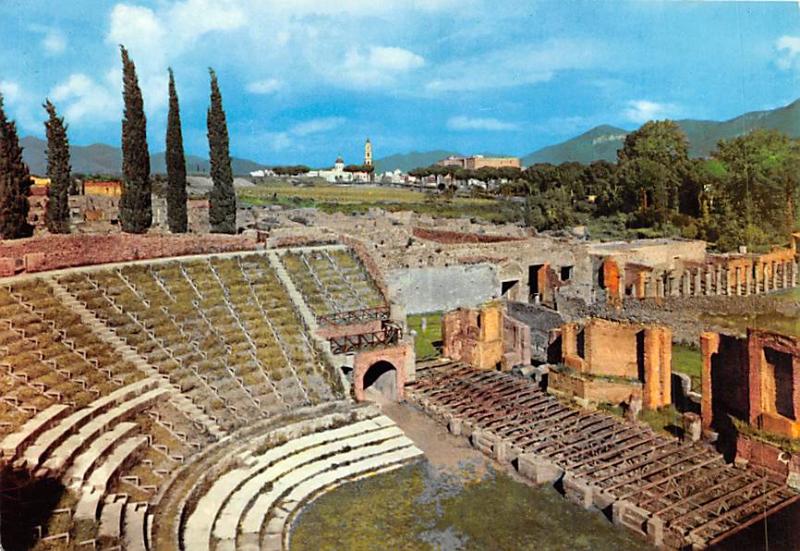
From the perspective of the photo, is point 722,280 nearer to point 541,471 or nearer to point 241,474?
point 541,471

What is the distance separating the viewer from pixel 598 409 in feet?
77.9

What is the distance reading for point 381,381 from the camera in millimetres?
25250

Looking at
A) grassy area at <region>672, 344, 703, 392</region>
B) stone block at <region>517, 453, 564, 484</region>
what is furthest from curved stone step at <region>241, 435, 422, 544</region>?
grassy area at <region>672, 344, 703, 392</region>

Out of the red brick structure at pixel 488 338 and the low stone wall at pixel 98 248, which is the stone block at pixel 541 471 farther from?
the low stone wall at pixel 98 248

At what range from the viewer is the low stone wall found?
21.9 m

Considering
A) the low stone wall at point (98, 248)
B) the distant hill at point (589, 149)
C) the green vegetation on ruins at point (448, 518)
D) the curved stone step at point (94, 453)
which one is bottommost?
the green vegetation on ruins at point (448, 518)

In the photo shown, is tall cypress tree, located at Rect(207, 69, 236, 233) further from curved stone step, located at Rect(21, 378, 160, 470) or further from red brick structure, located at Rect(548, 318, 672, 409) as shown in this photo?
red brick structure, located at Rect(548, 318, 672, 409)

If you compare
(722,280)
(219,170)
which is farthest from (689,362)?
(219,170)

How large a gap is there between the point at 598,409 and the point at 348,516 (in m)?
10.7

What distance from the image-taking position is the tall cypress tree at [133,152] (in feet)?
97.1

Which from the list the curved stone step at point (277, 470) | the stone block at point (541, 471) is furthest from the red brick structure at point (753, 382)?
the curved stone step at point (277, 470)

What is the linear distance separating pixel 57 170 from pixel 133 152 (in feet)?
15.3

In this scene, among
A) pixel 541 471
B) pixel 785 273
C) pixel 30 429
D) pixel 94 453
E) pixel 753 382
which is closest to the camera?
pixel 30 429

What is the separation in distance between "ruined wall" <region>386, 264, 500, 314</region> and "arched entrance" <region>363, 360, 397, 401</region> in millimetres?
12985
